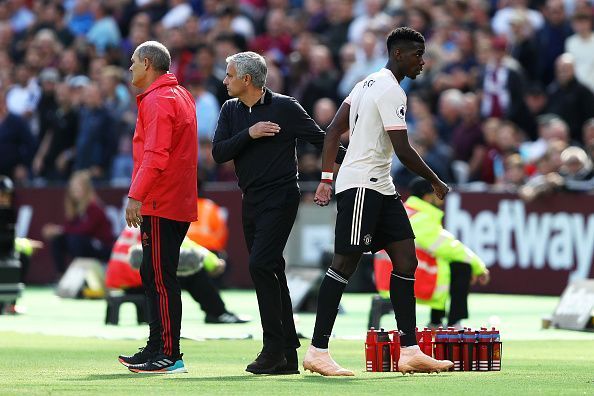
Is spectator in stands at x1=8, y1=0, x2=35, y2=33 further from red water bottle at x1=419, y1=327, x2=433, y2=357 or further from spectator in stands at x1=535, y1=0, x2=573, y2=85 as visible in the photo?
red water bottle at x1=419, y1=327, x2=433, y2=357

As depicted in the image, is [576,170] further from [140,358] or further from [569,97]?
[140,358]

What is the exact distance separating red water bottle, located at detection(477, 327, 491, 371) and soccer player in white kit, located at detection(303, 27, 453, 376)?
36cm

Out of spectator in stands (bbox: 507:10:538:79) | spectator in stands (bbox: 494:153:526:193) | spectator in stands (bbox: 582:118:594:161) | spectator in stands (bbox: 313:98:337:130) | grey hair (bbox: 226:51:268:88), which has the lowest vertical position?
grey hair (bbox: 226:51:268:88)

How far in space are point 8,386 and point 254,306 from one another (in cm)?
982

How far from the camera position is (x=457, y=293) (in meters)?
14.9

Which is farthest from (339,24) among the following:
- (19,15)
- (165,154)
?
(165,154)

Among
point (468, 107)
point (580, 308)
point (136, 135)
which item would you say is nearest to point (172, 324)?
point (136, 135)

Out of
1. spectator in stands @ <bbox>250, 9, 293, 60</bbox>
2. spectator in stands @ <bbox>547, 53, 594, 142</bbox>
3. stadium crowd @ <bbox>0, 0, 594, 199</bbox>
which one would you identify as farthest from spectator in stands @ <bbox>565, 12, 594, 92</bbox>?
spectator in stands @ <bbox>250, 9, 293, 60</bbox>

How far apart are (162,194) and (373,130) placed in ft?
5.10

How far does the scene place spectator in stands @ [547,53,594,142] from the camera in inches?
850

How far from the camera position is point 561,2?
22.8 meters

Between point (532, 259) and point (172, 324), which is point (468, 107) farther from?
point (172, 324)

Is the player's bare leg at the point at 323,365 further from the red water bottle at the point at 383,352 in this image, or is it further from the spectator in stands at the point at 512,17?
the spectator in stands at the point at 512,17

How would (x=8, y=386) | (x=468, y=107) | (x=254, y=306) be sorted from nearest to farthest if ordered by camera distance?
1. (x=8, y=386)
2. (x=254, y=306)
3. (x=468, y=107)
